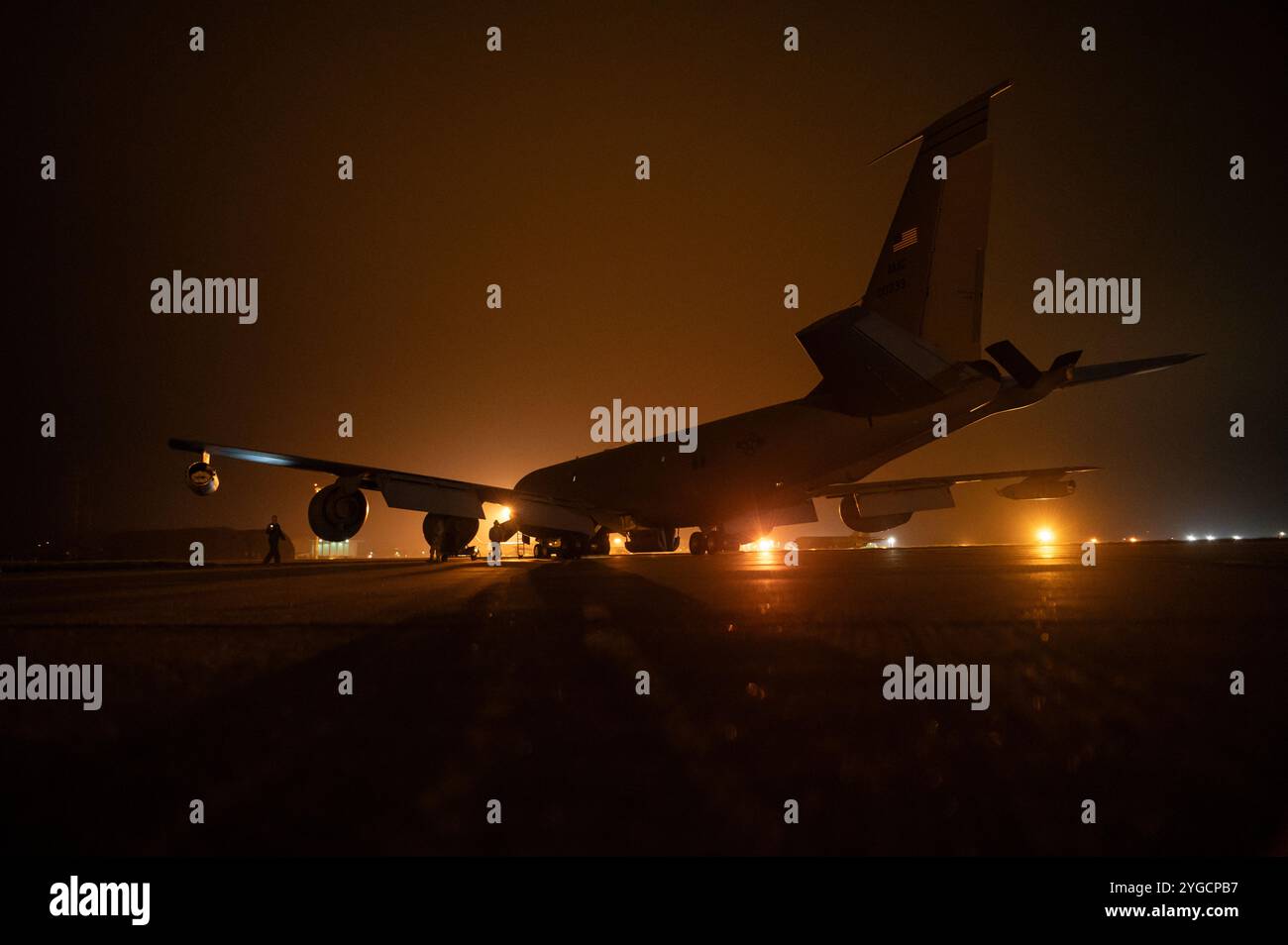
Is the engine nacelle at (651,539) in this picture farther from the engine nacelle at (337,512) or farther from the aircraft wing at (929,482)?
the engine nacelle at (337,512)

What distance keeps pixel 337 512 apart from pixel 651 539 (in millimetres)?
15246

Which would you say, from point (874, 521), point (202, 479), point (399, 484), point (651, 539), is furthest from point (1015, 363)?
point (651, 539)

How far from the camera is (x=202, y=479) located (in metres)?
17.7

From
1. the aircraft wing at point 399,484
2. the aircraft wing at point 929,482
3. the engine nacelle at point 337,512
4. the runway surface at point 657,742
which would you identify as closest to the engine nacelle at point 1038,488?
the aircraft wing at point 929,482

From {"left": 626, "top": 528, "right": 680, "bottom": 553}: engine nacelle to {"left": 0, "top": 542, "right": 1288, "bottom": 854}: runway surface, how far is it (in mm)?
23889

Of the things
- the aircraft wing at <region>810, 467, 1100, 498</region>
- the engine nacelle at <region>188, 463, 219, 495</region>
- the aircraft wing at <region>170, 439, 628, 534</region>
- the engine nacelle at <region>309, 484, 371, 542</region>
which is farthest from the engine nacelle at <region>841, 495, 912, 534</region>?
the engine nacelle at <region>188, 463, 219, 495</region>

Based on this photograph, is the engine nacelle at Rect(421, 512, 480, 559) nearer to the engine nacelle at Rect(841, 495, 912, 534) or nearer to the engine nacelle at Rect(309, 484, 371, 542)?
the engine nacelle at Rect(309, 484, 371, 542)

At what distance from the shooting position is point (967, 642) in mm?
5934

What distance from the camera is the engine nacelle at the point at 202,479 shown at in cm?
1750

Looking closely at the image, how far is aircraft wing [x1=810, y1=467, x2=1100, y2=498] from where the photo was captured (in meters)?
26.0

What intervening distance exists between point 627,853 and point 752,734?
1.25 m

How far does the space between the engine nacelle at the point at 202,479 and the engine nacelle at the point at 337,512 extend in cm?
213
